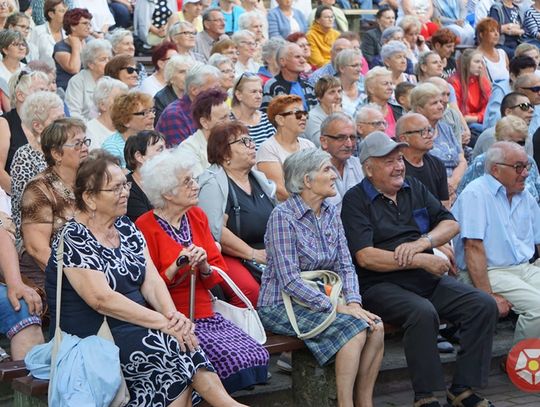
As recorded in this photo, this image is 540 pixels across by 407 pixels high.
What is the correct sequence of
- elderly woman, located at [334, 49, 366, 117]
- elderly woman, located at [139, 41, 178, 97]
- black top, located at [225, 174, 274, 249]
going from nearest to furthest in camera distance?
black top, located at [225, 174, 274, 249] < elderly woman, located at [139, 41, 178, 97] < elderly woman, located at [334, 49, 366, 117]

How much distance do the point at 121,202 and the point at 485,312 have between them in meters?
2.42

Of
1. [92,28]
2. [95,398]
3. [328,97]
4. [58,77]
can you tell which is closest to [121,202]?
[95,398]

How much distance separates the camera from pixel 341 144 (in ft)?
25.9

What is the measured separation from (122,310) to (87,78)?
5.24 m

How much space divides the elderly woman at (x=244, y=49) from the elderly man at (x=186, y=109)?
2541mm

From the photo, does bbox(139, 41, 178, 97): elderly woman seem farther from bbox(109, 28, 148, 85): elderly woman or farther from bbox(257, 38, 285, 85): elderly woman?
bbox(257, 38, 285, 85): elderly woman

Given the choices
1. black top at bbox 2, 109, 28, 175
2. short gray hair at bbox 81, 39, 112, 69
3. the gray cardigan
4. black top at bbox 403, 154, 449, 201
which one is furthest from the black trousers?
short gray hair at bbox 81, 39, 112, 69

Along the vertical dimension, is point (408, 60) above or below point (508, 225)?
below

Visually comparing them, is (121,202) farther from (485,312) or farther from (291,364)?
(485,312)

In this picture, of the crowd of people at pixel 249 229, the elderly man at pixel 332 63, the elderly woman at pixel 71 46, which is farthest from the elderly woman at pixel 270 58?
the elderly woman at pixel 71 46

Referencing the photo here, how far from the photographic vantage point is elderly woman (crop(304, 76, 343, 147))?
30.7 ft

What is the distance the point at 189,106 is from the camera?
28.7 feet

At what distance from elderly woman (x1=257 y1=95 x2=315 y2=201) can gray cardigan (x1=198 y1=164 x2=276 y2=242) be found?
0.99 meters

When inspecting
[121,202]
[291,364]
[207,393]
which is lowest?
[291,364]
